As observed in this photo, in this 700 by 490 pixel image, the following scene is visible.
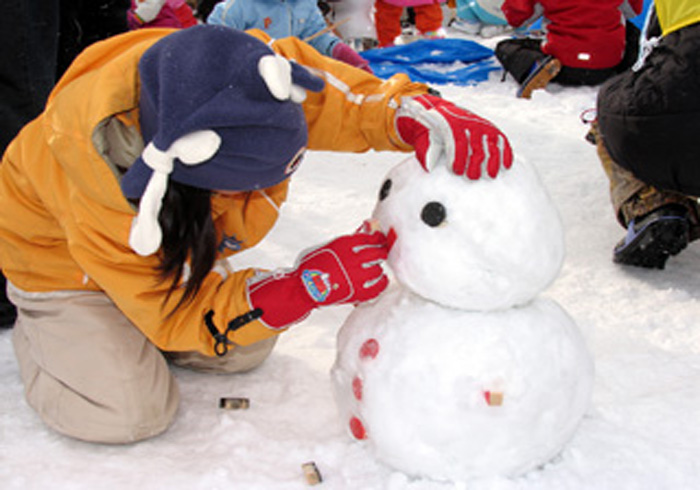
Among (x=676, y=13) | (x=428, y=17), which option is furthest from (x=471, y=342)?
(x=428, y=17)

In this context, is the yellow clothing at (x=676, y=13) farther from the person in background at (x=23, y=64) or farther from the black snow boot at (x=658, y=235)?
the person in background at (x=23, y=64)

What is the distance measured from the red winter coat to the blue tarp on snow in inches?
18.7

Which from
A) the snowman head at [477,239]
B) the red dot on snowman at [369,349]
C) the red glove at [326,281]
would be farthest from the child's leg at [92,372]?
the snowman head at [477,239]

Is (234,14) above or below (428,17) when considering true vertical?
above

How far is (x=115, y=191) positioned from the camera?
102cm

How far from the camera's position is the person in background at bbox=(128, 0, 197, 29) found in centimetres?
375

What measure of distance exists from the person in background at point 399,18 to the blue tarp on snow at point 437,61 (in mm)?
648

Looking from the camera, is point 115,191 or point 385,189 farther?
point 385,189

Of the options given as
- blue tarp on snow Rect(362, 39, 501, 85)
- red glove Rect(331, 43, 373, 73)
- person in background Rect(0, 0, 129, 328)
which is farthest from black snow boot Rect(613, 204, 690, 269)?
blue tarp on snow Rect(362, 39, 501, 85)

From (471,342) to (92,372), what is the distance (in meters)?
0.68

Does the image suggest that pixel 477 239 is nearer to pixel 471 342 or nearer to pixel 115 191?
pixel 471 342

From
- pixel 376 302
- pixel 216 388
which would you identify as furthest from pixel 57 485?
pixel 376 302

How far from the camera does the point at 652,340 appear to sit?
1.52m

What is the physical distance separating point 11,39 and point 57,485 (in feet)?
3.11
